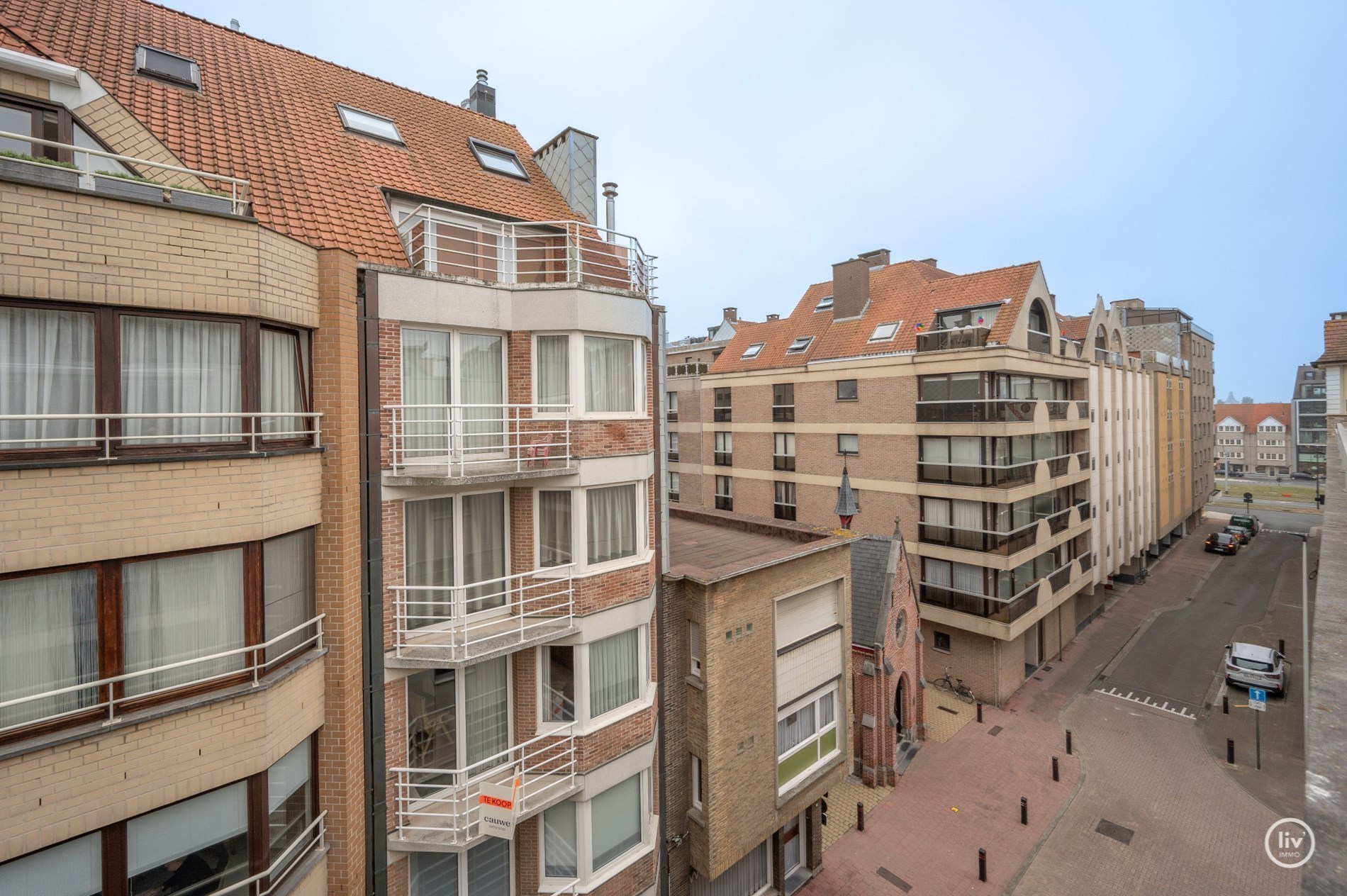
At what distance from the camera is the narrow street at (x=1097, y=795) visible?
14.4 meters

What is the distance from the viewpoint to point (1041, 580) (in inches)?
936

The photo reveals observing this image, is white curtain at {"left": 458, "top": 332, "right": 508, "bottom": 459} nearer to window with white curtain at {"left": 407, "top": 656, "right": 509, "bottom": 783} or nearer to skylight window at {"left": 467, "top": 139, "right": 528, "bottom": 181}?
window with white curtain at {"left": 407, "top": 656, "right": 509, "bottom": 783}

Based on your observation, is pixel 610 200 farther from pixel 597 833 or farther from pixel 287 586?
pixel 597 833

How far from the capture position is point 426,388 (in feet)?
29.2

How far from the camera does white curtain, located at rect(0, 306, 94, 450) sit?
5.69 m

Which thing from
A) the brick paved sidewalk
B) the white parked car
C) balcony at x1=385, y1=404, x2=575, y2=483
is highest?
balcony at x1=385, y1=404, x2=575, y2=483

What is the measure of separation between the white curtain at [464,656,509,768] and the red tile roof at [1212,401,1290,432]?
121 meters

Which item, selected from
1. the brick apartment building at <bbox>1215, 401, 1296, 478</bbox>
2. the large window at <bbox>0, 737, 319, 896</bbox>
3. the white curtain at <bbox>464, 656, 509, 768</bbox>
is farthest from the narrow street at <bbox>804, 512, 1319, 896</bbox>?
the brick apartment building at <bbox>1215, 401, 1296, 478</bbox>

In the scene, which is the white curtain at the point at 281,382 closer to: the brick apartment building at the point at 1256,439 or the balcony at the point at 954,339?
the balcony at the point at 954,339

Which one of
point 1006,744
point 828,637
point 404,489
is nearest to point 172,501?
point 404,489

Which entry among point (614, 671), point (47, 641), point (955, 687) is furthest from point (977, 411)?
point (47, 641)

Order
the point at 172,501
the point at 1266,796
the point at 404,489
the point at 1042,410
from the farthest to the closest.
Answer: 1. the point at 1042,410
2. the point at 1266,796
3. the point at 404,489
4. the point at 172,501

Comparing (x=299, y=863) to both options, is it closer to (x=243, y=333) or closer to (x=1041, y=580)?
(x=243, y=333)

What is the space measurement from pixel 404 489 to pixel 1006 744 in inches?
841
